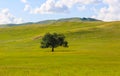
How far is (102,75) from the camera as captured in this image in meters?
34.0

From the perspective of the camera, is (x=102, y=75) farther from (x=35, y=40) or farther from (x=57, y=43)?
(x=35, y=40)

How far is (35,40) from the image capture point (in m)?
198

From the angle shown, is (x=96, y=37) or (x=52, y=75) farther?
(x=96, y=37)

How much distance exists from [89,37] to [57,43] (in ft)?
286

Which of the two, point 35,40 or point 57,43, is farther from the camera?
point 35,40

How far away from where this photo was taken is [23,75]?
109ft

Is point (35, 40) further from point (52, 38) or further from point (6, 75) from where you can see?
point (6, 75)

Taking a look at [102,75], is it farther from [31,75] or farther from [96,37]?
[96,37]

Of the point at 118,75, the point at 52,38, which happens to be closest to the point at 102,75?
the point at 118,75

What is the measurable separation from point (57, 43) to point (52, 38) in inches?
95.5

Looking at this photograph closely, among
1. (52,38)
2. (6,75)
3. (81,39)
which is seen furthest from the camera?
(81,39)

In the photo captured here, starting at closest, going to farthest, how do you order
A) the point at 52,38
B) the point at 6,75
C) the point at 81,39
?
the point at 6,75
the point at 52,38
the point at 81,39

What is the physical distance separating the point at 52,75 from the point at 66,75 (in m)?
1.51

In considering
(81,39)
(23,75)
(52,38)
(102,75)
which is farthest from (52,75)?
(81,39)
